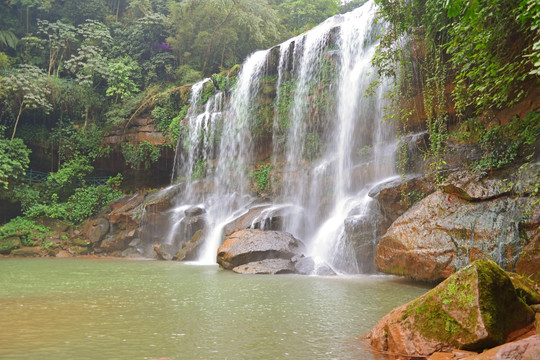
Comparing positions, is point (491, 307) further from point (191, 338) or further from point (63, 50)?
point (63, 50)

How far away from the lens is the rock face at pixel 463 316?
3.39 m

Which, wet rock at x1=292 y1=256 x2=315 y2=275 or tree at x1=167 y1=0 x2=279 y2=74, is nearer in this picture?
wet rock at x1=292 y1=256 x2=315 y2=275

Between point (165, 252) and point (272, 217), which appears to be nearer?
point (272, 217)

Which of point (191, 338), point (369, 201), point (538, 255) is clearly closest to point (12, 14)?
point (369, 201)

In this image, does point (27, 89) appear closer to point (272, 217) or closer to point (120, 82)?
point (120, 82)

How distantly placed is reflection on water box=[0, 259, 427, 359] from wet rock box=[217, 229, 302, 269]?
1.78m

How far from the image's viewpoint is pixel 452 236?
7492 millimetres

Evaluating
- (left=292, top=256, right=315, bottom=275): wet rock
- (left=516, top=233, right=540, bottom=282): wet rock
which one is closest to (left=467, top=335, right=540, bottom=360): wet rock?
(left=516, top=233, right=540, bottom=282): wet rock

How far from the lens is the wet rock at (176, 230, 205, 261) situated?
14219 millimetres

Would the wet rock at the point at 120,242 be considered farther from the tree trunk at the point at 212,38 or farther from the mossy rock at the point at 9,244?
the tree trunk at the point at 212,38

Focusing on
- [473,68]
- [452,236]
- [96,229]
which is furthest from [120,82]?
[452,236]

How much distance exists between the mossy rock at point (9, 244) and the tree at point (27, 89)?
561 cm

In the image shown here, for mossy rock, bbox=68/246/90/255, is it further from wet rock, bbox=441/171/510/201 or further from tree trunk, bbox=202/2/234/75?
wet rock, bbox=441/171/510/201

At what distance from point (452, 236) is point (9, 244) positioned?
1752cm
